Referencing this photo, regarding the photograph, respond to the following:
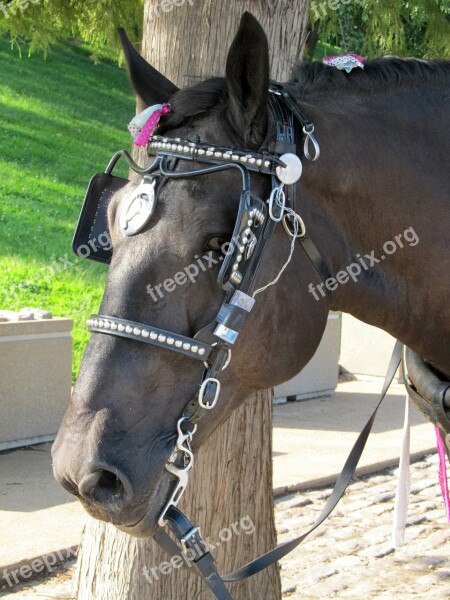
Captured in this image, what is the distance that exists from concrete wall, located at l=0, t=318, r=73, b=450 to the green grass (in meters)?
1.29

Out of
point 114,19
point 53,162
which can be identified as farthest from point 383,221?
point 53,162

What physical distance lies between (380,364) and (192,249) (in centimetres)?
792

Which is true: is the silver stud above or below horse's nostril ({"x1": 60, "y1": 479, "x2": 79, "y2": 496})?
above

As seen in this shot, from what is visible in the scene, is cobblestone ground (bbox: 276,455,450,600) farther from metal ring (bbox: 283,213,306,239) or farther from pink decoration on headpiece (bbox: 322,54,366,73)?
pink decoration on headpiece (bbox: 322,54,366,73)

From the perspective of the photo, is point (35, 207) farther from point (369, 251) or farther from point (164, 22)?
point (369, 251)

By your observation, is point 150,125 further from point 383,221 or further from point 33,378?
point 33,378

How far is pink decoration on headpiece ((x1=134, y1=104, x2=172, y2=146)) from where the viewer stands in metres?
2.53

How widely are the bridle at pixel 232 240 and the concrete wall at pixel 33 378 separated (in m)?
4.16

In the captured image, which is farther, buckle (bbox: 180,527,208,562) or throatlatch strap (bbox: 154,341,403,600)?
throatlatch strap (bbox: 154,341,403,600)

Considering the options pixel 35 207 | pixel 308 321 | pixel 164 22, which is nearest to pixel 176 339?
pixel 308 321

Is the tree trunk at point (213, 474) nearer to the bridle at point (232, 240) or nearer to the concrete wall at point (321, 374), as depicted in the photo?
the bridle at point (232, 240)

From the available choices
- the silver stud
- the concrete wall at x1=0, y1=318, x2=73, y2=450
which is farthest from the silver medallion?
the concrete wall at x1=0, y1=318, x2=73, y2=450

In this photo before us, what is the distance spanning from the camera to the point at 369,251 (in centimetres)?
279

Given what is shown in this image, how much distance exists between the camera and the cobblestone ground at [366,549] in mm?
4840
